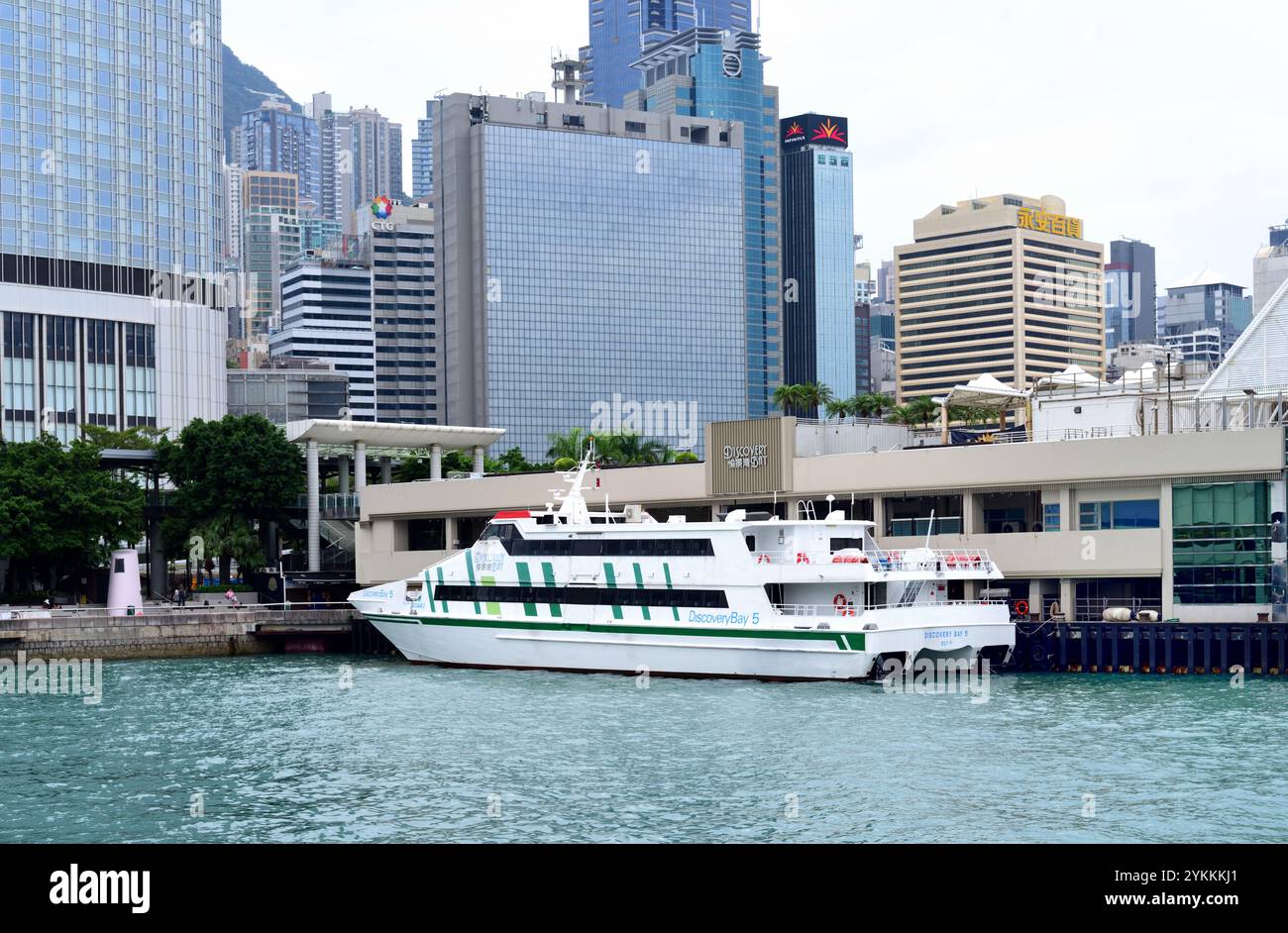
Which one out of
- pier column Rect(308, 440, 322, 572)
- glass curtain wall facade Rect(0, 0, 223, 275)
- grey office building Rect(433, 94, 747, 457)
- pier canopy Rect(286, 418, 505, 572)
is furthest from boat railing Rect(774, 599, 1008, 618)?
grey office building Rect(433, 94, 747, 457)

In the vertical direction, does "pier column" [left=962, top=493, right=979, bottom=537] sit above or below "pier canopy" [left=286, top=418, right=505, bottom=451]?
below

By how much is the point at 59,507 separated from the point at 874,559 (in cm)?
4713

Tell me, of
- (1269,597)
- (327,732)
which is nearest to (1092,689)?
(1269,597)

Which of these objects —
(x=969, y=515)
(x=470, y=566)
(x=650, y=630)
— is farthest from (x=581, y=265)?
(x=650, y=630)

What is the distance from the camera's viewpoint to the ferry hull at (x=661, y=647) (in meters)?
48.2

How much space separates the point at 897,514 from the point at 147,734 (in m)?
34.3

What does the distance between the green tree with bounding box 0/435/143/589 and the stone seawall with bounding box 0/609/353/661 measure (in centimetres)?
972

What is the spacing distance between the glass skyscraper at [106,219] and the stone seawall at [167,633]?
157 ft

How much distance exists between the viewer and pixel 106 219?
11938cm

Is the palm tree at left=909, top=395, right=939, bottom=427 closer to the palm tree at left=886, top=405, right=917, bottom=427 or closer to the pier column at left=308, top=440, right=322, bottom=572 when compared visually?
the palm tree at left=886, top=405, right=917, bottom=427

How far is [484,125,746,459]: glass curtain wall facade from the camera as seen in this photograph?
181500 mm

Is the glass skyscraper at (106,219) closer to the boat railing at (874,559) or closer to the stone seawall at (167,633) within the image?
the stone seawall at (167,633)

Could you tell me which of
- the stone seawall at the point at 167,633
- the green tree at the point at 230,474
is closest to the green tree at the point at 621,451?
the green tree at the point at 230,474

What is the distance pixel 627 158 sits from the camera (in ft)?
610
